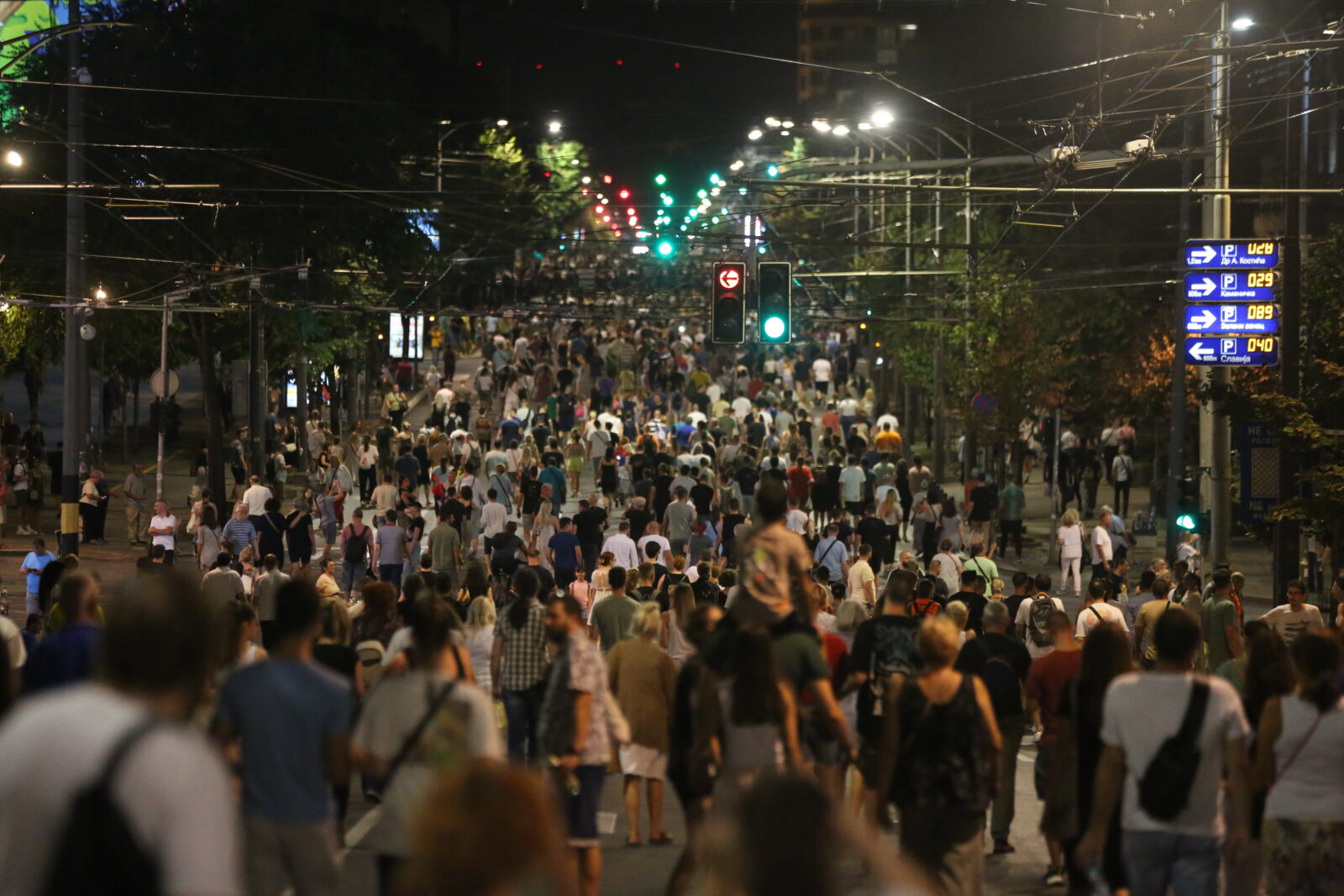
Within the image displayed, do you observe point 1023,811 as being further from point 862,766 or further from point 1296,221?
point 1296,221

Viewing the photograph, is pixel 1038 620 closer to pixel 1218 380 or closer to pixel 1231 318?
pixel 1231 318

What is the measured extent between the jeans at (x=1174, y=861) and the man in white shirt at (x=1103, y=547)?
15359 mm

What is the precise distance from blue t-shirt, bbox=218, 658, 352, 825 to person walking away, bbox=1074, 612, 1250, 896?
290 cm

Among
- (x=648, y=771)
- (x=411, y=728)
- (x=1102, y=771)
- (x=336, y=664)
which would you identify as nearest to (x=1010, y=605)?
(x=648, y=771)

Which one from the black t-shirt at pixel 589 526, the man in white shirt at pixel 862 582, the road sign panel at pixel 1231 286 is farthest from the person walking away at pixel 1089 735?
the black t-shirt at pixel 589 526

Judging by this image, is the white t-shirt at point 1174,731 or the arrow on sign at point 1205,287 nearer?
the white t-shirt at point 1174,731


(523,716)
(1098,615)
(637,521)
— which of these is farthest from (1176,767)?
(637,521)

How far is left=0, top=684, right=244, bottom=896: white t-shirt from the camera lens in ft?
12.8

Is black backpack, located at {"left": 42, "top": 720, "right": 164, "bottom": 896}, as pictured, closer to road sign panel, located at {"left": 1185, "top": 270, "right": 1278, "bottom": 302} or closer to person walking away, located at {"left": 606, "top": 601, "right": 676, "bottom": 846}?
person walking away, located at {"left": 606, "top": 601, "right": 676, "bottom": 846}

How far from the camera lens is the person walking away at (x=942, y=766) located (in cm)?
766

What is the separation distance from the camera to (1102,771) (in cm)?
715

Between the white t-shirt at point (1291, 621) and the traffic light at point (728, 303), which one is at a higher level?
the traffic light at point (728, 303)

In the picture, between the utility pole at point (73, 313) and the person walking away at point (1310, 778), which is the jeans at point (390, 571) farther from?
the person walking away at point (1310, 778)

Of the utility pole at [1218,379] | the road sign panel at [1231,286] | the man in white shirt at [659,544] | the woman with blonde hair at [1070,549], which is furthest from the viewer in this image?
the woman with blonde hair at [1070,549]
